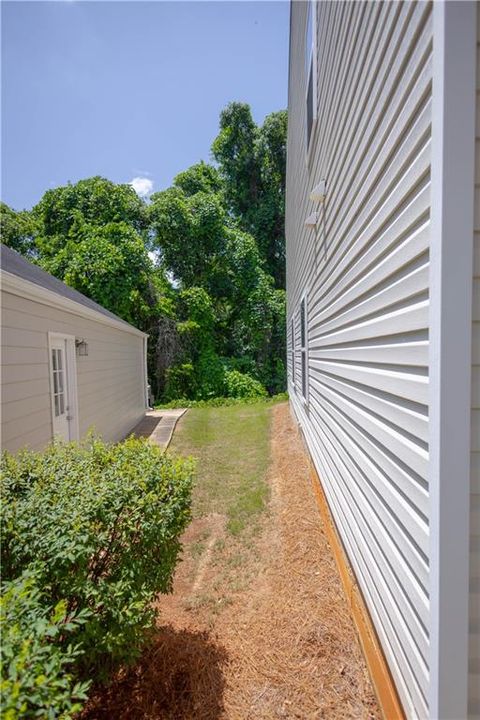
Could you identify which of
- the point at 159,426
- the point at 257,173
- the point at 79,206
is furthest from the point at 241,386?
the point at 257,173

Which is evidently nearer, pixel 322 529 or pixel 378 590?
pixel 378 590

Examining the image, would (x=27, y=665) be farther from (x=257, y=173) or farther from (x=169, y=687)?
(x=257, y=173)

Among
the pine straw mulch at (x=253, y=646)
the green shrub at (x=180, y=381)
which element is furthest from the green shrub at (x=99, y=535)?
the green shrub at (x=180, y=381)

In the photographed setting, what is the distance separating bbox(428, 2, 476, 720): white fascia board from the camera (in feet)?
4.24

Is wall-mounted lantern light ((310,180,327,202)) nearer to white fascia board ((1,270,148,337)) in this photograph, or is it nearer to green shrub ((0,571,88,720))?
white fascia board ((1,270,148,337))

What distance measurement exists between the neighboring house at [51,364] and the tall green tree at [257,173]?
14.4 meters

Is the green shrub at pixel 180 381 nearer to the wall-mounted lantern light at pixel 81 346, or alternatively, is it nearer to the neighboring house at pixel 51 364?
the neighboring house at pixel 51 364

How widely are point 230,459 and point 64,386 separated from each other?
339 centimetres

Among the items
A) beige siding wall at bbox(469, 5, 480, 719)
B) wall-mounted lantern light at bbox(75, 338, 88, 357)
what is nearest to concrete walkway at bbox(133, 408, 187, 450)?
wall-mounted lantern light at bbox(75, 338, 88, 357)

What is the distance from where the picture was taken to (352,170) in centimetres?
271

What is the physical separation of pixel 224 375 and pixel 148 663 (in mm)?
14444

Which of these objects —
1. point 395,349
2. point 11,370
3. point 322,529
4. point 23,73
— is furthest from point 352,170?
point 23,73

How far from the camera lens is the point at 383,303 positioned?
210 cm

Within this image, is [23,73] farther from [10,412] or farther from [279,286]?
[279,286]
